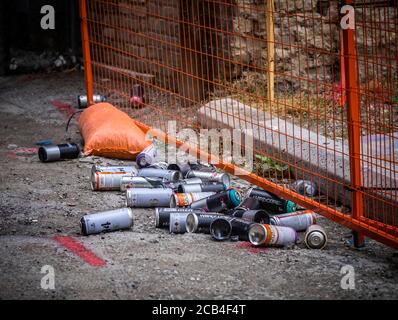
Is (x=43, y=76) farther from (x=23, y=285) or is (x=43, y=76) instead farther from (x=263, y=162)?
(x=23, y=285)

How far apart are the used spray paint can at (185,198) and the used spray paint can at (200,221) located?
357mm

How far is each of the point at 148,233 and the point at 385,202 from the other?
5.18ft

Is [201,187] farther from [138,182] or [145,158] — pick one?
[145,158]

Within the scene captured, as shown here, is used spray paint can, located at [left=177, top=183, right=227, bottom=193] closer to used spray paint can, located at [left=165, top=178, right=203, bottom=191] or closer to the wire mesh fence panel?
used spray paint can, located at [left=165, top=178, right=203, bottom=191]

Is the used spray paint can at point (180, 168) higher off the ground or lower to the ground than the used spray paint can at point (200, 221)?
higher

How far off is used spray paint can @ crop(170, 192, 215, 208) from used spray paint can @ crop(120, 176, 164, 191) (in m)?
0.38

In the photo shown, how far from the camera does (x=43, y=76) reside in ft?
32.3

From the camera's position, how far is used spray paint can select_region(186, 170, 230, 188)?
5.52 metres

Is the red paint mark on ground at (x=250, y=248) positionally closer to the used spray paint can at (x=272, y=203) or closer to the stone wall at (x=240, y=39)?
the used spray paint can at (x=272, y=203)

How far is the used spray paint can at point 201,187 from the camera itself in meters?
5.29

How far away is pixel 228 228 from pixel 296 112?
9.02 feet

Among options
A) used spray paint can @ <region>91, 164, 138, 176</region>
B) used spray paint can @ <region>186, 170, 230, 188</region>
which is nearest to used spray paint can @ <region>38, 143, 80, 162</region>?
used spray paint can @ <region>91, 164, 138, 176</region>

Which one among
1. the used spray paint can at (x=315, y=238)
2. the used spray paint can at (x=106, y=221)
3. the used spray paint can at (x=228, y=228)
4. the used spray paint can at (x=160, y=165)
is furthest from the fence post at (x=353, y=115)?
the used spray paint can at (x=160, y=165)
